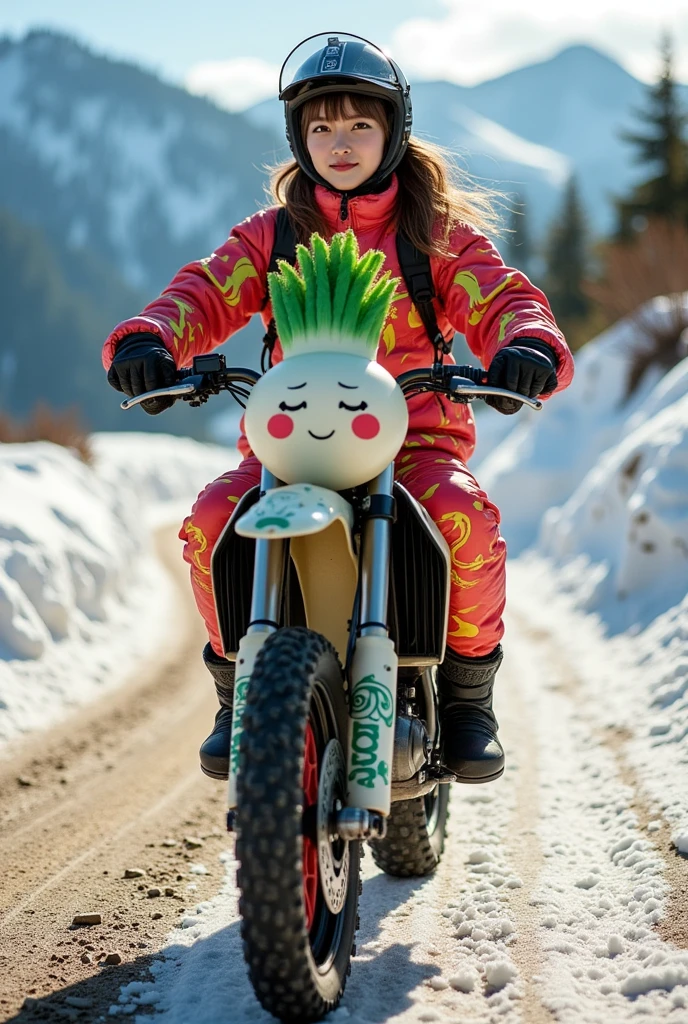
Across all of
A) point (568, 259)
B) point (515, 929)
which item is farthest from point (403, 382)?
point (568, 259)

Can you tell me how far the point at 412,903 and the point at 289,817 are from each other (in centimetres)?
136

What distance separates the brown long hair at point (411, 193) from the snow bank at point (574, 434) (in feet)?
30.9

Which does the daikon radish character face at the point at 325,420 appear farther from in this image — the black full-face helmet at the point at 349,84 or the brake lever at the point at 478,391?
the black full-face helmet at the point at 349,84

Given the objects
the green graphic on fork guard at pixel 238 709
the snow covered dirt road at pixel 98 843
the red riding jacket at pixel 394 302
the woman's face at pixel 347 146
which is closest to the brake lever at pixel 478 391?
the red riding jacket at pixel 394 302

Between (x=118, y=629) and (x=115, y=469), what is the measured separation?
1235cm

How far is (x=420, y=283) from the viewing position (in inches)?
129

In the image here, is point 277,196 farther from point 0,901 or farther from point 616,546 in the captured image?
point 616,546

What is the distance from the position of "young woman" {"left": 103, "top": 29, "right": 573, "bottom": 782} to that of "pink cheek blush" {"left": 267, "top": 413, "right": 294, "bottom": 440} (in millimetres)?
399

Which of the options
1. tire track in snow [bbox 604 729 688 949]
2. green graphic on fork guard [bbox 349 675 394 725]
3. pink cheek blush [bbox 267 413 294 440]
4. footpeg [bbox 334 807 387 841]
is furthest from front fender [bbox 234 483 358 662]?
tire track in snow [bbox 604 729 688 949]

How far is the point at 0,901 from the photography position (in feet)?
10.5

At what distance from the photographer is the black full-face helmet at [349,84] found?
3102mm

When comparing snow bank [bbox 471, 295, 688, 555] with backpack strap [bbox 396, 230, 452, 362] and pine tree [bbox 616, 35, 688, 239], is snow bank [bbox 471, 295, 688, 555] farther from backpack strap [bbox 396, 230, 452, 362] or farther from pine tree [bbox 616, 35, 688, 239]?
pine tree [bbox 616, 35, 688, 239]

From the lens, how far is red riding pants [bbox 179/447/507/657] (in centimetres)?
277

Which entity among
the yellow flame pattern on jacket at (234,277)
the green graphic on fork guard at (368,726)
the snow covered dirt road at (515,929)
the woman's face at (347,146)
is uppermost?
the woman's face at (347,146)
